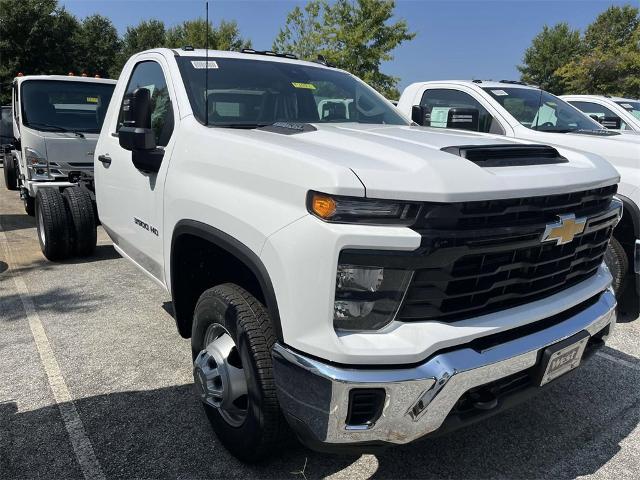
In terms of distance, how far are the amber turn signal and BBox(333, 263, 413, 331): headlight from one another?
0.60 ft

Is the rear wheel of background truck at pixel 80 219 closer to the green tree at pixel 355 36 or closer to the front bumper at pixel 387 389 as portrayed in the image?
the front bumper at pixel 387 389

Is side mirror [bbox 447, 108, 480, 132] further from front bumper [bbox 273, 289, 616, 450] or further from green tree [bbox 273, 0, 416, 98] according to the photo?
green tree [bbox 273, 0, 416, 98]

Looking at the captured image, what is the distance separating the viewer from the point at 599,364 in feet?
11.9

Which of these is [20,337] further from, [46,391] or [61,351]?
[46,391]

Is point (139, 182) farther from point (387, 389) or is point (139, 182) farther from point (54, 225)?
point (54, 225)

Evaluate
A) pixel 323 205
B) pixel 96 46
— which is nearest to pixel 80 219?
pixel 323 205

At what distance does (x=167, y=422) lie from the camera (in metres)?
2.81

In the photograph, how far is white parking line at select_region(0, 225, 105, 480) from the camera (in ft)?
8.07

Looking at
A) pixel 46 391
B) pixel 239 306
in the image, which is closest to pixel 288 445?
pixel 239 306

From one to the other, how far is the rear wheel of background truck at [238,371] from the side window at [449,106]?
4.02 m

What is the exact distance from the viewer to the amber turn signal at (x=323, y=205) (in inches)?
69.1

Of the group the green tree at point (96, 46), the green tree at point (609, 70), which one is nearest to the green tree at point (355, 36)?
the green tree at point (609, 70)

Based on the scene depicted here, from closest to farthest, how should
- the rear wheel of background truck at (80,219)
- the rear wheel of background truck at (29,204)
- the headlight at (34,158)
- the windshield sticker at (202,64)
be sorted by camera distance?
the windshield sticker at (202,64), the rear wheel of background truck at (80,219), the headlight at (34,158), the rear wheel of background truck at (29,204)

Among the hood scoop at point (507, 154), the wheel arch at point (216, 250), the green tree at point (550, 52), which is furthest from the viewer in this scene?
the green tree at point (550, 52)
